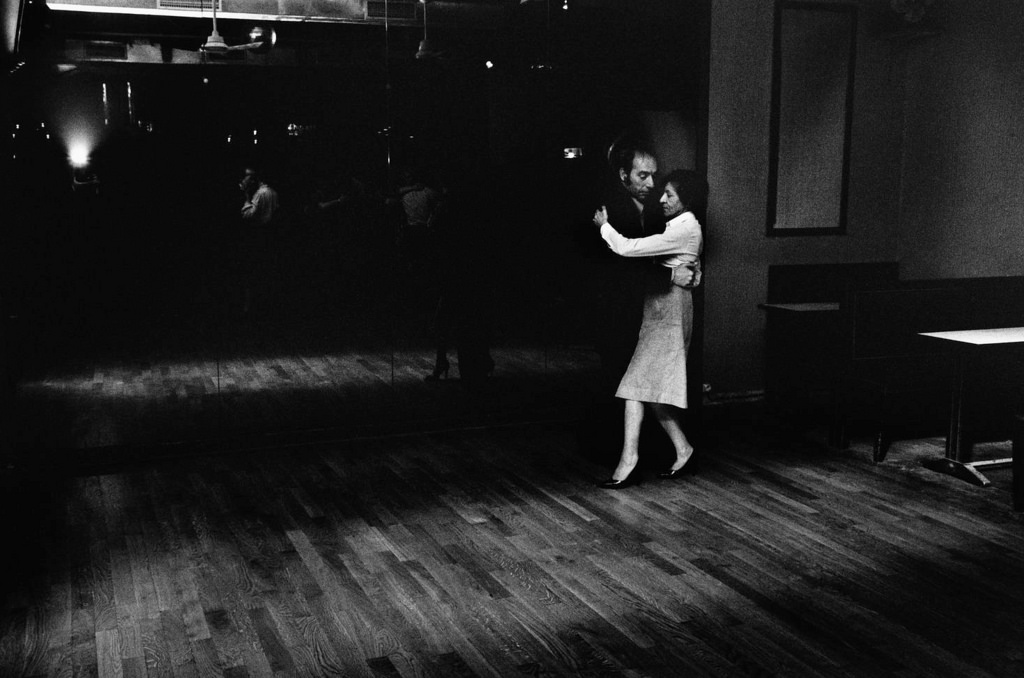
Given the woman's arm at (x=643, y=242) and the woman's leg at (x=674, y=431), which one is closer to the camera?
the woman's arm at (x=643, y=242)

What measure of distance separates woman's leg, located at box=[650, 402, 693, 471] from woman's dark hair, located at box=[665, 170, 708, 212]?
105cm

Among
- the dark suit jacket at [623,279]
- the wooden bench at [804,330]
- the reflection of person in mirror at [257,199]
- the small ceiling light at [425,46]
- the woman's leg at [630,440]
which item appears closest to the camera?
the dark suit jacket at [623,279]

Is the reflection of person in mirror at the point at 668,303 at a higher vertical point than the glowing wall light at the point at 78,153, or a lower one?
lower

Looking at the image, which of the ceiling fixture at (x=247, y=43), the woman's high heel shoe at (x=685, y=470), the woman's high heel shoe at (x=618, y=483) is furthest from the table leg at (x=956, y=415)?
the ceiling fixture at (x=247, y=43)

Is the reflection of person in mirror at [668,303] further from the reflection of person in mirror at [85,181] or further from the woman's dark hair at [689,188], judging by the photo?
the reflection of person in mirror at [85,181]

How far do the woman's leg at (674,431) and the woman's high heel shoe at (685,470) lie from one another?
0.02m

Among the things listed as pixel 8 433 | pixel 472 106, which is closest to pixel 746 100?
pixel 472 106

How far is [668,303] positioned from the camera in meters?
4.70

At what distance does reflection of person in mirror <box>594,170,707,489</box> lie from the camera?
182 inches

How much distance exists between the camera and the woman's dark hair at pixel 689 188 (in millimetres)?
4699

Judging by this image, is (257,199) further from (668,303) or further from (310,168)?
(668,303)

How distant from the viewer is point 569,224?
6.11m

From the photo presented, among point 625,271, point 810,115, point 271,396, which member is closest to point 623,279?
point 625,271

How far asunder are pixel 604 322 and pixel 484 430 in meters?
1.37
